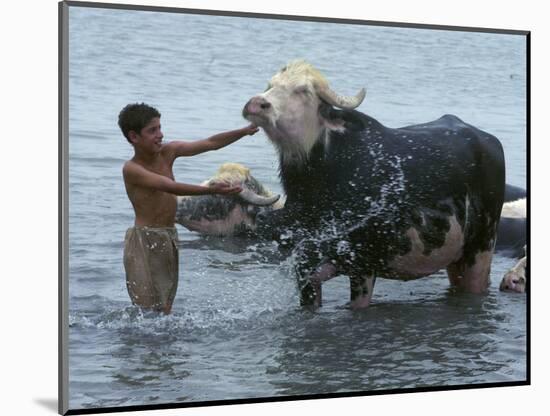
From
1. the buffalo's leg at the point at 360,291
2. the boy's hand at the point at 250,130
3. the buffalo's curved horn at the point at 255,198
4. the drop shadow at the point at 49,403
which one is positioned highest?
the boy's hand at the point at 250,130

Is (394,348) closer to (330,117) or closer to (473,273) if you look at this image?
(473,273)

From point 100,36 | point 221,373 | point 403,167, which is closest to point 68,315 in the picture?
point 221,373

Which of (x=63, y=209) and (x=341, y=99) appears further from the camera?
(x=341, y=99)

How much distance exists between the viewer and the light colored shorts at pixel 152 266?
6.26 metres

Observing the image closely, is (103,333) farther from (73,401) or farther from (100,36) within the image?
(100,36)

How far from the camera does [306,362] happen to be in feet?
21.3

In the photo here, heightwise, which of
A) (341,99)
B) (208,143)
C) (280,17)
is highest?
(280,17)

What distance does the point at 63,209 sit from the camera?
609cm

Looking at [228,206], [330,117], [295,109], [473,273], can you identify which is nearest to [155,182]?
[228,206]

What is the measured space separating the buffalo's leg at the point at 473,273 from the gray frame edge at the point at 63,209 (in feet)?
6.29

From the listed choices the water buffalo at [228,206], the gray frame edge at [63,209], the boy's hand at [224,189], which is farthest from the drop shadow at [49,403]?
the boy's hand at [224,189]

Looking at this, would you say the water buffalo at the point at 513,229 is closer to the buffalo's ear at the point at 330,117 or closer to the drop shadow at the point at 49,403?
the buffalo's ear at the point at 330,117

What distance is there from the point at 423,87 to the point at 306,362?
1448 millimetres

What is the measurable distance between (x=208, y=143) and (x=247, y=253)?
1.75ft
